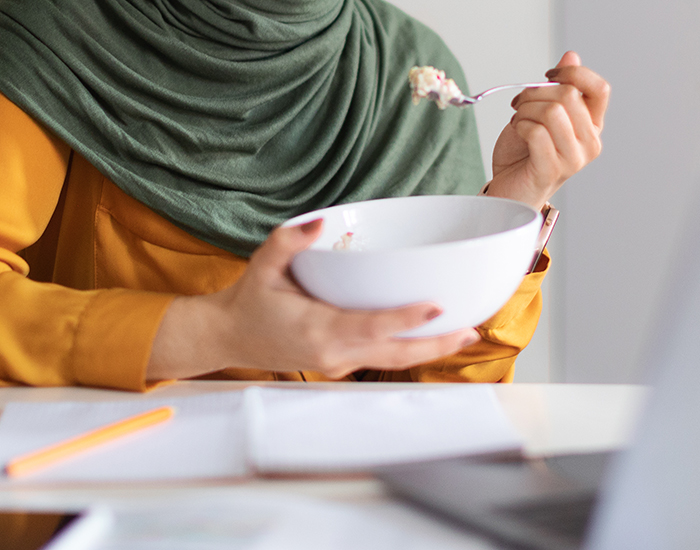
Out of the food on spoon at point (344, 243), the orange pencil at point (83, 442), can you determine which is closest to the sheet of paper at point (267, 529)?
the orange pencil at point (83, 442)

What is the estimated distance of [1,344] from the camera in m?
0.67

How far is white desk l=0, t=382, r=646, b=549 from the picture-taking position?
359mm

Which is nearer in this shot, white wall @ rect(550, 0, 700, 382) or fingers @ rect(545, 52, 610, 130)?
fingers @ rect(545, 52, 610, 130)

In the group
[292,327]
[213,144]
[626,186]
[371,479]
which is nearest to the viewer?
[371,479]

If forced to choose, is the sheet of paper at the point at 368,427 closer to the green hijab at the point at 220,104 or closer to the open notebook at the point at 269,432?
the open notebook at the point at 269,432

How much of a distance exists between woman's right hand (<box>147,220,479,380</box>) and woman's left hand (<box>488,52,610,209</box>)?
29 centimetres

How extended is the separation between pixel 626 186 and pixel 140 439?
4.78 ft

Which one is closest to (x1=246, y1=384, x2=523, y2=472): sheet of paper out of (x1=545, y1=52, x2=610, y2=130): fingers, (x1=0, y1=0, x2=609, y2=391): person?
(x1=0, y1=0, x2=609, y2=391): person

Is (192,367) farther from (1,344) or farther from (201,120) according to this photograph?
(201,120)

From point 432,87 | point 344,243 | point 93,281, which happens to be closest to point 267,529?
point 344,243

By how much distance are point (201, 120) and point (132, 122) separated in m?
0.09

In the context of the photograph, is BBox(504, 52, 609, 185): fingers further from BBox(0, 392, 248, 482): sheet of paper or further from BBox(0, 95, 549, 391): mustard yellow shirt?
BBox(0, 392, 248, 482): sheet of paper

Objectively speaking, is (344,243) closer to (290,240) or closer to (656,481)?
(290,240)

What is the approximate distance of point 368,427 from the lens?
19.1 inches
